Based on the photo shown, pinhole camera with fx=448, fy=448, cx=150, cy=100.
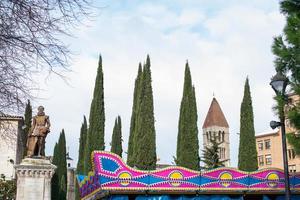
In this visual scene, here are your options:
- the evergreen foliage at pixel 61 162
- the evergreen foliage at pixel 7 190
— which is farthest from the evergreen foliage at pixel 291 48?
the evergreen foliage at pixel 61 162

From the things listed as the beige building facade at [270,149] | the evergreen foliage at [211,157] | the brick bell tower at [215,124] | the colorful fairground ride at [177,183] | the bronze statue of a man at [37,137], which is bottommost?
the colorful fairground ride at [177,183]

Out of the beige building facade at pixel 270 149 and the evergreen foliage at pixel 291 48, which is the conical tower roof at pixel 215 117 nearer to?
the beige building facade at pixel 270 149

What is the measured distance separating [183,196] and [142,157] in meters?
12.3

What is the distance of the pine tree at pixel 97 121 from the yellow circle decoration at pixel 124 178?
68.3ft

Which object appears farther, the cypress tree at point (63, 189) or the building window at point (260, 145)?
the building window at point (260, 145)

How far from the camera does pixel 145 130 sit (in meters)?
31.0

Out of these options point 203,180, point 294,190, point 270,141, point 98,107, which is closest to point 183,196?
point 203,180

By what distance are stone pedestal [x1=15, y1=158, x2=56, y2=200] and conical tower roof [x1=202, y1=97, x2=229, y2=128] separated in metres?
82.8

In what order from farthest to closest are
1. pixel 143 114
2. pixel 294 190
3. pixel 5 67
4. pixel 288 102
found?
pixel 143 114, pixel 294 190, pixel 288 102, pixel 5 67

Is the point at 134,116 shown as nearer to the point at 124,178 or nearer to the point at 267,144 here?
the point at 124,178

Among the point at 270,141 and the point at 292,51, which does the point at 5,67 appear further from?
the point at 270,141

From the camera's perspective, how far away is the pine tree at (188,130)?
31047mm

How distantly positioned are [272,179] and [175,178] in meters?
4.22

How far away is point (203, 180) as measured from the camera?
57.2 ft
